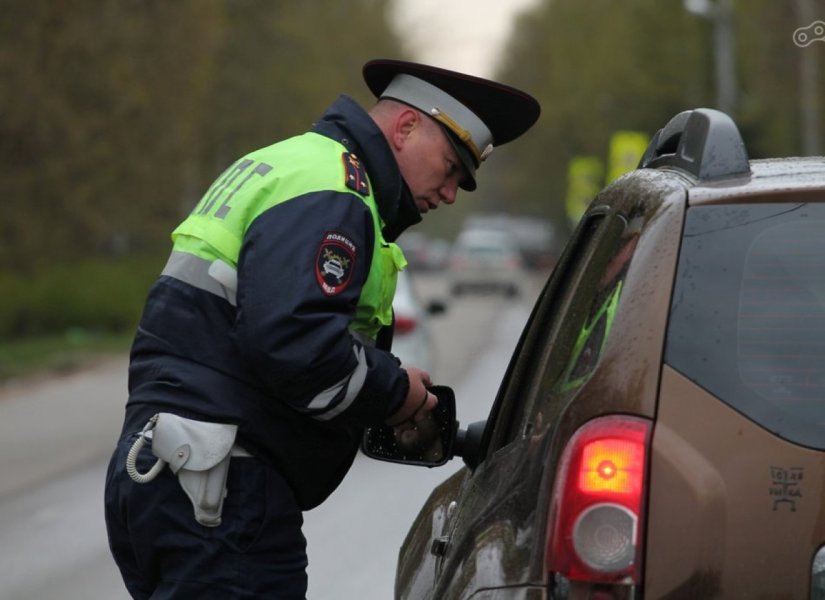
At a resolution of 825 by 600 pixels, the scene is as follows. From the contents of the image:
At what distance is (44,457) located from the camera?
13.3m

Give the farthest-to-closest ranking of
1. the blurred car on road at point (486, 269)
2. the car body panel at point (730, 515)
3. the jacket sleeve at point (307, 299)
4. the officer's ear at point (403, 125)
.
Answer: the blurred car on road at point (486, 269)
the officer's ear at point (403, 125)
the jacket sleeve at point (307, 299)
the car body panel at point (730, 515)

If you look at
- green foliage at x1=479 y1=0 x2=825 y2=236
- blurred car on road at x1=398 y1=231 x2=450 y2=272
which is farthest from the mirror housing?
blurred car on road at x1=398 y1=231 x2=450 y2=272

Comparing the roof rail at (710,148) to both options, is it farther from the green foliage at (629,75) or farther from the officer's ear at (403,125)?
the green foliage at (629,75)

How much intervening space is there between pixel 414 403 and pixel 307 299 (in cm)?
45

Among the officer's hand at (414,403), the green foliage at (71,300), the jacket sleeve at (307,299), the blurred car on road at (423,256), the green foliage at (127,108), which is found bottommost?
the officer's hand at (414,403)

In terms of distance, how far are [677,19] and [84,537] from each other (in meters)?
40.9

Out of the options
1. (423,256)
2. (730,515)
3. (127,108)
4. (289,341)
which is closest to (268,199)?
(289,341)

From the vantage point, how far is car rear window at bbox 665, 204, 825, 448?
8.82 ft

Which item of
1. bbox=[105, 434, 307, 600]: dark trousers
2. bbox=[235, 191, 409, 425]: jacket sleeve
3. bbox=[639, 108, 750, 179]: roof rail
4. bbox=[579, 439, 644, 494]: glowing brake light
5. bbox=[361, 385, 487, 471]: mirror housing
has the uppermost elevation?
bbox=[639, 108, 750, 179]: roof rail

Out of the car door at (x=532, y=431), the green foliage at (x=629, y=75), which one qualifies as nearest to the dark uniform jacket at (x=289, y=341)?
the car door at (x=532, y=431)

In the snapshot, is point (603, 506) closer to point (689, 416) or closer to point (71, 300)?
point (689, 416)

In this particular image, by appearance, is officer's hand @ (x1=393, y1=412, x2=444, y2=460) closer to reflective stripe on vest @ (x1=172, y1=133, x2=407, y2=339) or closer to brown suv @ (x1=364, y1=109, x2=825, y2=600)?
reflective stripe on vest @ (x1=172, y1=133, x2=407, y2=339)

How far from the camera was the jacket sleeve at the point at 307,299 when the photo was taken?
A: 10.8 ft

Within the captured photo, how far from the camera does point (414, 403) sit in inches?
143
